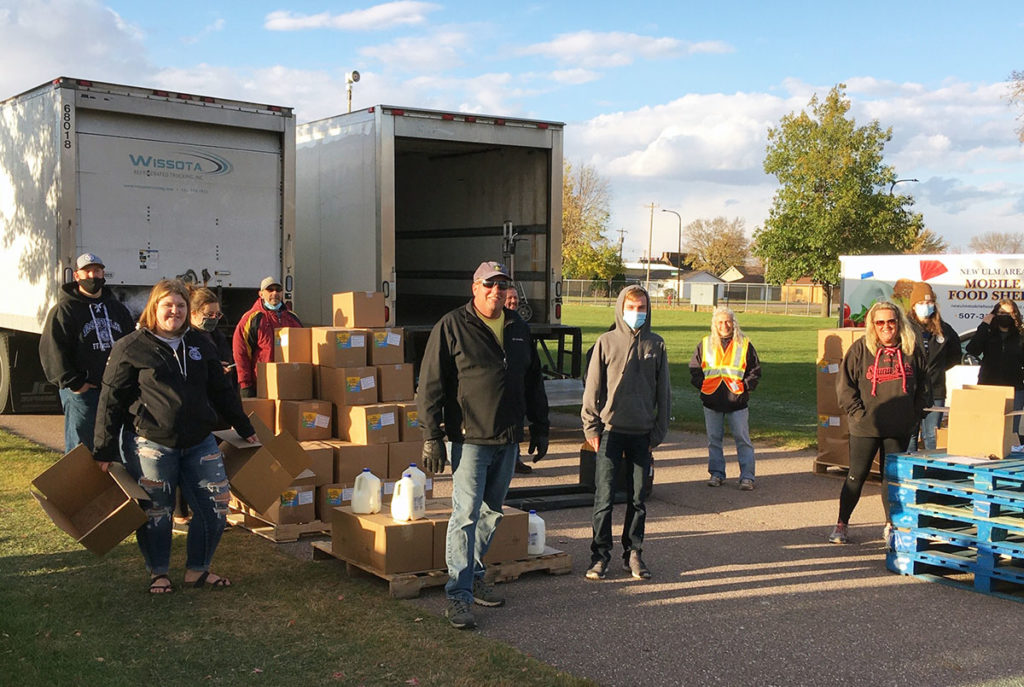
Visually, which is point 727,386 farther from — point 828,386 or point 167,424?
point 167,424

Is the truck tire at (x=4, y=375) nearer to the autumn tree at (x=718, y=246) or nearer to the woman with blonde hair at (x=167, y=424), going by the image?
the woman with blonde hair at (x=167, y=424)

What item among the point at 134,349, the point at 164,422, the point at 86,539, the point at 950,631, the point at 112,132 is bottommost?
the point at 950,631

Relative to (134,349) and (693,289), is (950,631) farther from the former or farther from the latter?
(693,289)

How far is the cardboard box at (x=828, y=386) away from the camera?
1095cm

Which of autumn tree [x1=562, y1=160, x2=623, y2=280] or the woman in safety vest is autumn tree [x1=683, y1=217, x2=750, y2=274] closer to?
autumn tree [x1=562, y1=160, x2=623, y2=280]

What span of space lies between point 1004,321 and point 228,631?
Result: 26.3 ft

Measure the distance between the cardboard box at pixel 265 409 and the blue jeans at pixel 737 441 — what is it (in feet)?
13.9

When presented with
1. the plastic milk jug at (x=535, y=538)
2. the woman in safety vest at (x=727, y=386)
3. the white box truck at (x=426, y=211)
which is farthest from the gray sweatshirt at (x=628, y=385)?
the white box truck at (x=426, y=211)

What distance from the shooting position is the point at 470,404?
229 inches

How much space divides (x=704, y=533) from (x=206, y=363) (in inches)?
160

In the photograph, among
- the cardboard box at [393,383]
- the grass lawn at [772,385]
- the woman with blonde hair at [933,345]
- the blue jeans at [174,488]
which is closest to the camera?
the blue jeans at [174,488]

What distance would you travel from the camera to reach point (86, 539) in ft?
20.0

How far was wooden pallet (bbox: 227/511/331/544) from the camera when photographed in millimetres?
7723

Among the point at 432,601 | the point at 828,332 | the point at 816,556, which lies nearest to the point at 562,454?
the point at 828,332
